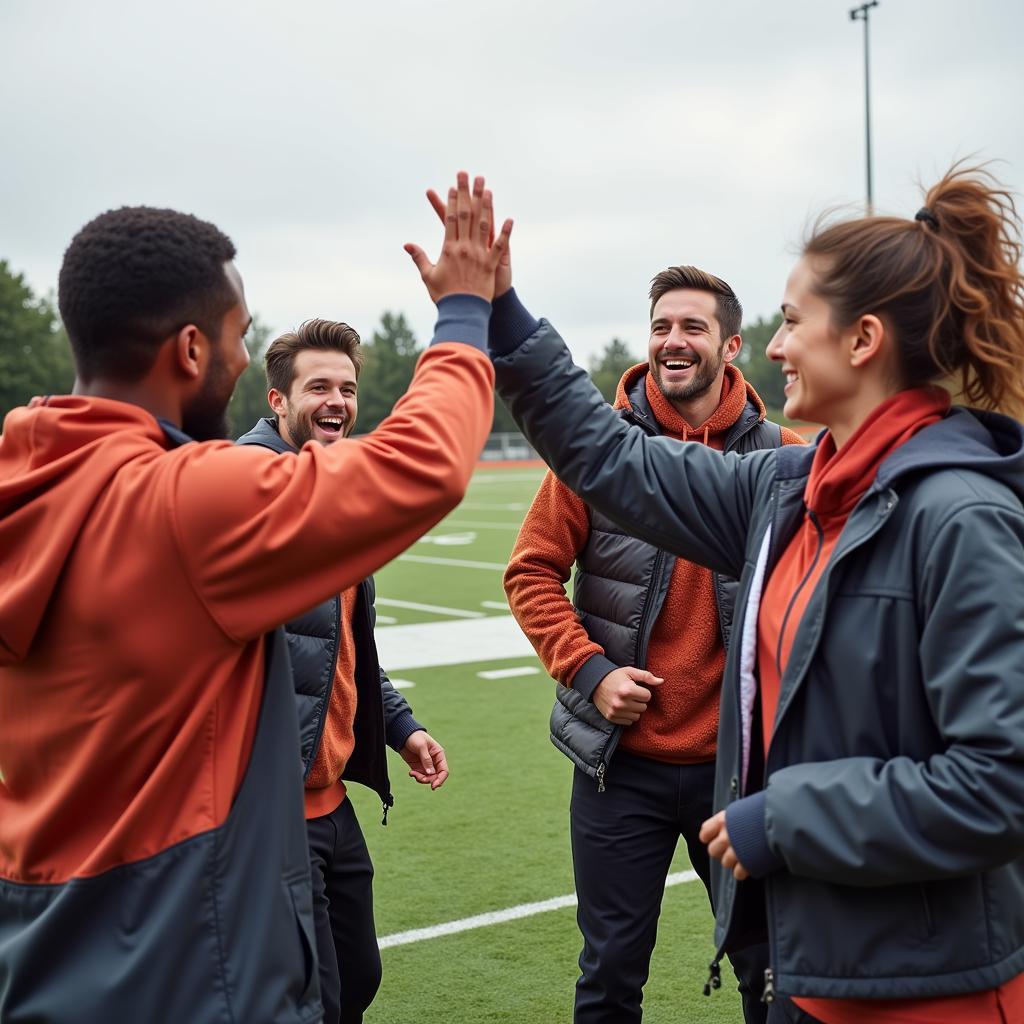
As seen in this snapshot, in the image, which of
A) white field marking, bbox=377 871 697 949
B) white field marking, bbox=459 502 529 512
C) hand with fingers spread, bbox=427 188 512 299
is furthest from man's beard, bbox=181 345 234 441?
white field marking, bbox=459 502 529 512

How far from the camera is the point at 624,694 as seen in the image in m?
3.37

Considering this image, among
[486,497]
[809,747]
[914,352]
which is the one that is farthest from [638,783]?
[486,497]

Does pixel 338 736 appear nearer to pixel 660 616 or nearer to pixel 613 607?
pixel 613 607

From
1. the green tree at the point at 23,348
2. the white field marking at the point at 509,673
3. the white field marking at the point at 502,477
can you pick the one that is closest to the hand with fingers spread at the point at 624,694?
the white field marking at the point at 509,673

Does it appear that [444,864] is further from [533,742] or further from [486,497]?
[486,497]

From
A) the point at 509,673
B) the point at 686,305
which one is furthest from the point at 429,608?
the point at 686,305

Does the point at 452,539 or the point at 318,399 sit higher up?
the point at 318,399

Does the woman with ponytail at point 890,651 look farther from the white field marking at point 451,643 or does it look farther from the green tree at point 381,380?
the green tree at point 381,380

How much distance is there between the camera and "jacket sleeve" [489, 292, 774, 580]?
8.10 feet

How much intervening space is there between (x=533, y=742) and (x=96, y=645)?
6.04 m

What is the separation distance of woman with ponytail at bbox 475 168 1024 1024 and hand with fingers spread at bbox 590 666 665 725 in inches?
41.7

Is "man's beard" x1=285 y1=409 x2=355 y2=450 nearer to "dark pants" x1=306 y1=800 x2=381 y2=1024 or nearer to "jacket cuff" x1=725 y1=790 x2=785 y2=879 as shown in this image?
"dark pants" x1=306 y1=800 x2=381 y2=1024

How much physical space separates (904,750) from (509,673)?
7.75m

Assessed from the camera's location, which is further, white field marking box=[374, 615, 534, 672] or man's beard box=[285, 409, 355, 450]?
white field marking box=[374, 615, 534, 672]
